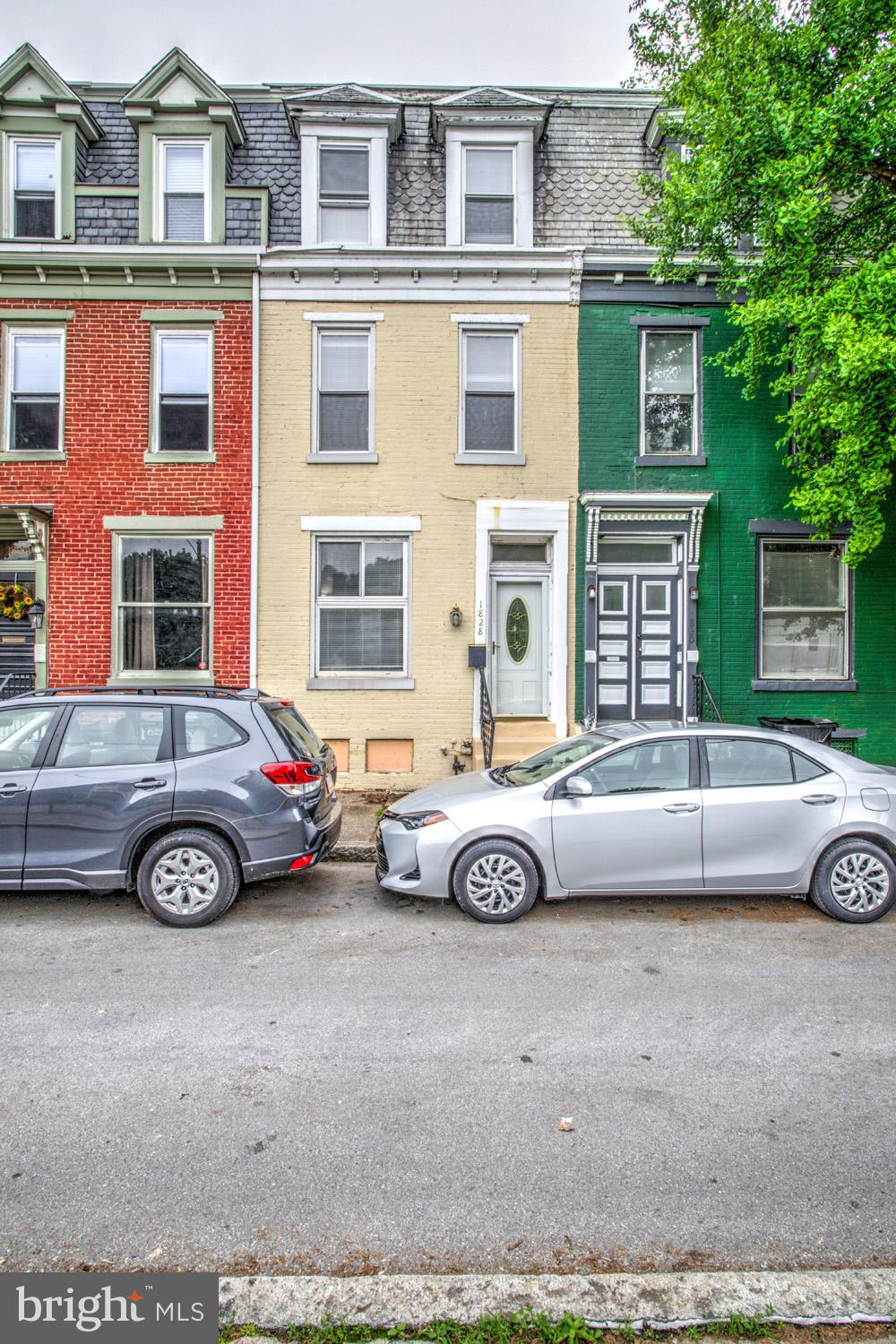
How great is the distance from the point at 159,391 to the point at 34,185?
352cm

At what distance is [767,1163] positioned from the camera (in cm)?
294

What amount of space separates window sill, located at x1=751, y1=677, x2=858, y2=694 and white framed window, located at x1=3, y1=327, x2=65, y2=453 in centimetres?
1090

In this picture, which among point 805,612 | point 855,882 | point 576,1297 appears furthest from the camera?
point 805,612

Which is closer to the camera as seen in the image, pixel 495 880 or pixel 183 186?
pixel 495 880

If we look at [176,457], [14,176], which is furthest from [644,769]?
[14,176]

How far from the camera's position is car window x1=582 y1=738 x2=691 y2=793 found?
584cm

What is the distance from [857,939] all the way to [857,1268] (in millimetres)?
3456

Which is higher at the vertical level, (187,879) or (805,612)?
(805,612)

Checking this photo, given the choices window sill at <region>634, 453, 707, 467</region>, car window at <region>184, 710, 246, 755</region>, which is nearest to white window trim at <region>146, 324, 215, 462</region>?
car window at <region>184, 710, 246, 755</region>

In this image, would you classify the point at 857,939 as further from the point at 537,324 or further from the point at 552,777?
the point at 537,324

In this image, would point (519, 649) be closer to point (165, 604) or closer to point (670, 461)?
point (670, 461)

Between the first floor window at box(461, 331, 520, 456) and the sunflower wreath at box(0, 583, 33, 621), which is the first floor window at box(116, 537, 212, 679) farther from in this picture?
the first floor window at box(461, 331, 520, 456)

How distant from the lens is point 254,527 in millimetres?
10758

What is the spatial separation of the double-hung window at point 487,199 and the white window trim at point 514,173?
2.7 inches
